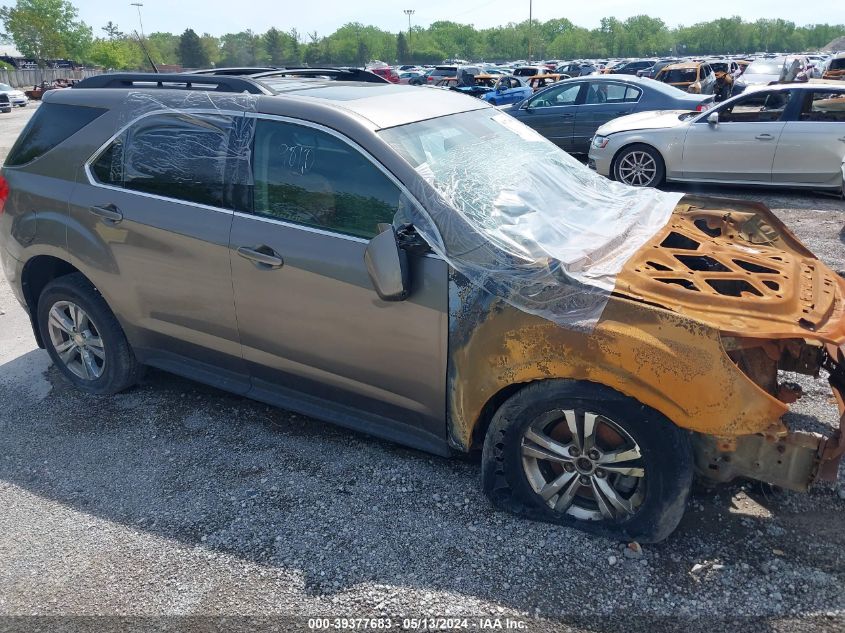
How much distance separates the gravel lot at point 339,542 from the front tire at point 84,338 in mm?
378

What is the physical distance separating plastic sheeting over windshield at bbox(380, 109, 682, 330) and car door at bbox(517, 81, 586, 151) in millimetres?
8448

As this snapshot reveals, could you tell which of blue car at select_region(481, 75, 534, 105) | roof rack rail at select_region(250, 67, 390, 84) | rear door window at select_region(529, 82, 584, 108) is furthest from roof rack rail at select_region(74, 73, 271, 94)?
blue car at select_region(481, 75, 534, 105)

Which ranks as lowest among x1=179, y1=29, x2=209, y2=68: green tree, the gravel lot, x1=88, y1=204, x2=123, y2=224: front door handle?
the gravel lot

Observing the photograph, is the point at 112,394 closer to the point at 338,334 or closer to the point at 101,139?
the point at 101,139

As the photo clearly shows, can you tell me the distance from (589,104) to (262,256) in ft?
32.4

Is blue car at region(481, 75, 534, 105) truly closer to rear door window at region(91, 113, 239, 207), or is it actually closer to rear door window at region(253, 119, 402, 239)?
rear door window at region(91, 113, 239, 207)

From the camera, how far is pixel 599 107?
1166 centimetres

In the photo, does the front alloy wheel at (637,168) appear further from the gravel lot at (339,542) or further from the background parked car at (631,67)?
the background parked car at (631,67)

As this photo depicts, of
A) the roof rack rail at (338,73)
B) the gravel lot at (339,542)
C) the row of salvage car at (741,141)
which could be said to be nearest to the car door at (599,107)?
the row of salvage car at (741,141)

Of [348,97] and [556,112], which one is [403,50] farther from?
[348,97]

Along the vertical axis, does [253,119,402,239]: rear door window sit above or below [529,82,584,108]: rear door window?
below

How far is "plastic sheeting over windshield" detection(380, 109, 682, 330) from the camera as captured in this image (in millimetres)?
2727

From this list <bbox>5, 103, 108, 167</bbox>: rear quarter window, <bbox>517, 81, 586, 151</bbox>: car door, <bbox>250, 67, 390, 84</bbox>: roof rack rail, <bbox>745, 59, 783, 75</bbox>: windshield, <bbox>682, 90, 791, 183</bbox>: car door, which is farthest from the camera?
<bbox>745, 59, 783, 75</bbox>: windshield

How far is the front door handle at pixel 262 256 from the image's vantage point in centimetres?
325
